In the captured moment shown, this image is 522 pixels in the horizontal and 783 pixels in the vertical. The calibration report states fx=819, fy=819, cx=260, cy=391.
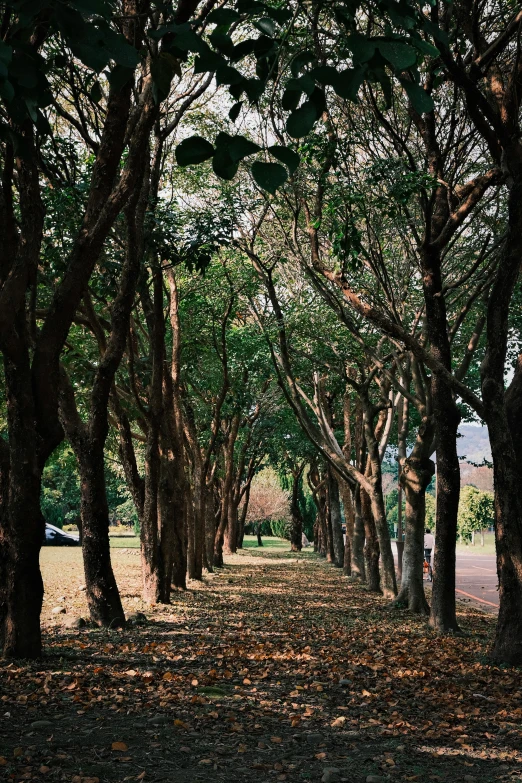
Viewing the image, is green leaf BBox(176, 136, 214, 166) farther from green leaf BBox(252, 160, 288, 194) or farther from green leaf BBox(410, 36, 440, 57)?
green leaf BBox(410, 36, 440, 57)

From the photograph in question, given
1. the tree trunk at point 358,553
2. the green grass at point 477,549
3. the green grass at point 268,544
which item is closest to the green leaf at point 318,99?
the tree trunk at point 358,553

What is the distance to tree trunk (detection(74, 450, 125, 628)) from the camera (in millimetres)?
10805

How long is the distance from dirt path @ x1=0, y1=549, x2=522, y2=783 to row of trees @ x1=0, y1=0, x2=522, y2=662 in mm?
991

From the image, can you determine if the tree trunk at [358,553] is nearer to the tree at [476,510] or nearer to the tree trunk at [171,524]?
the tree trunk at [171,524]

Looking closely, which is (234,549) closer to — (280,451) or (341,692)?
(280,451)

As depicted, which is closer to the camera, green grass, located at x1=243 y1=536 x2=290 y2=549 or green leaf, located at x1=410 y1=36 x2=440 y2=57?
green leaf, located at x1=410 y1=36 x2=440 y2=57

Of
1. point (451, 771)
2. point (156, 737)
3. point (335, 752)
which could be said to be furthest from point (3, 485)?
point (451, 771)

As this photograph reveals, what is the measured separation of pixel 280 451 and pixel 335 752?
34041 mm

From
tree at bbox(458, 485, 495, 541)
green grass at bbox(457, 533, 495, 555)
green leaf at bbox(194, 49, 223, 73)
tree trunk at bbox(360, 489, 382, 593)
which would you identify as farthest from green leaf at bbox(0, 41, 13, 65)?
tree at bbox(458, 485, 495, 541)

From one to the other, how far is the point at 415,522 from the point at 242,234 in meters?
7.88

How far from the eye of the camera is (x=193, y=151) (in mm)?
2689

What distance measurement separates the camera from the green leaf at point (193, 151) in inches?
105

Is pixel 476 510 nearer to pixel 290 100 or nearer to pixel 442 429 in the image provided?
pixel 442 429

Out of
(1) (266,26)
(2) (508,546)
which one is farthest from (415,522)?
(1) (266,26)
